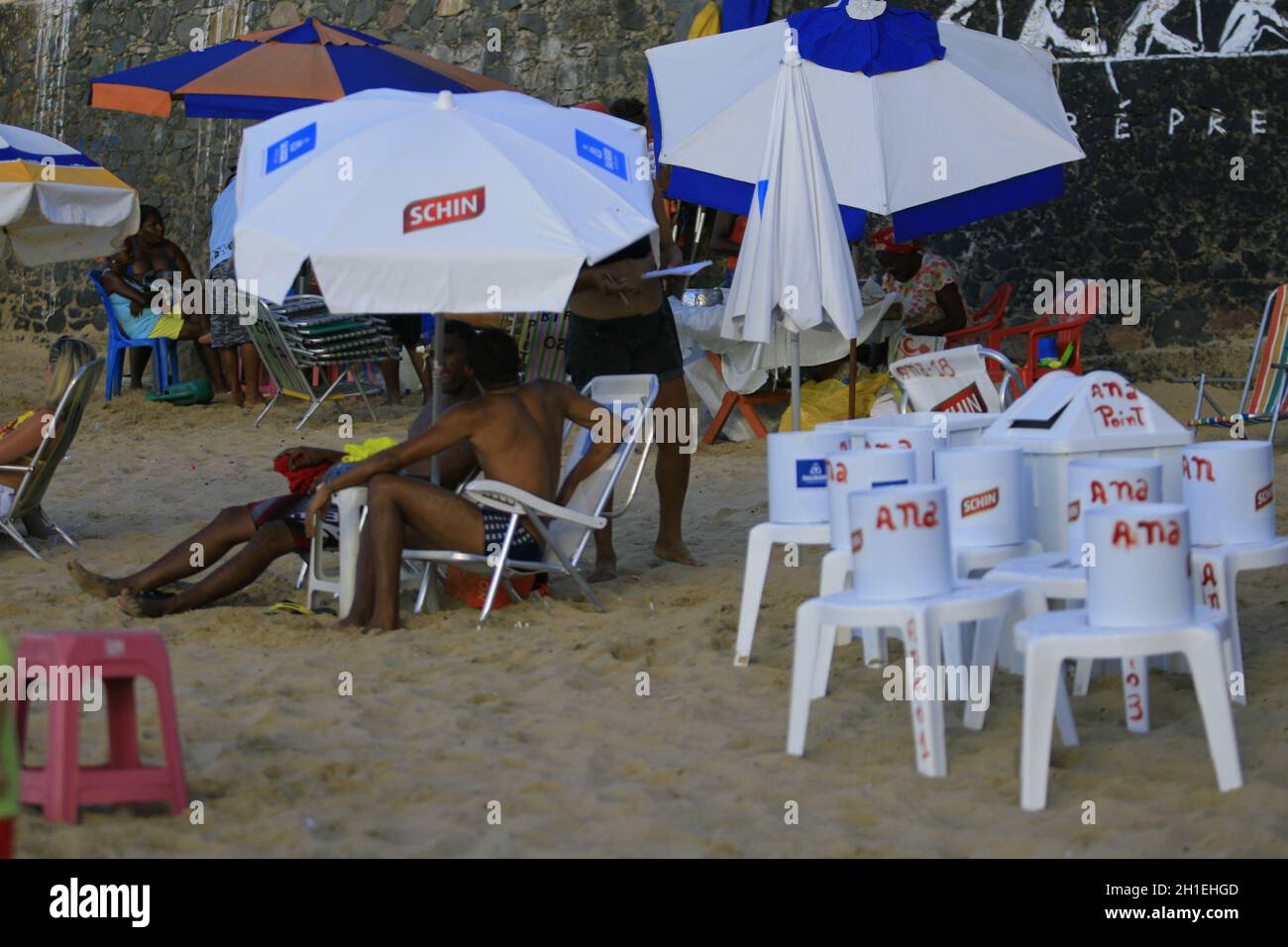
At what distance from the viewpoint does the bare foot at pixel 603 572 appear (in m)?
5.86

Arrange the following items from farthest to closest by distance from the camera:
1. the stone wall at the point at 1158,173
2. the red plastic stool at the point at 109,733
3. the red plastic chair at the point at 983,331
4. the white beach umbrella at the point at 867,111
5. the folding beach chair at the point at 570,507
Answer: the stone wall at the point at 1158,173 → the red plastic chair at the point at 983,331 → the white beach umbrella at the point at 867,111 → the folding beach chair at the point at 570,507 → the red plastic stool at the point at 109,733

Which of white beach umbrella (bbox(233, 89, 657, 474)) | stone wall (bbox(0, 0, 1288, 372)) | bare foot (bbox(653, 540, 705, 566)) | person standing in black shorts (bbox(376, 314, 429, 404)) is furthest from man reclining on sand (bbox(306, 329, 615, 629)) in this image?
stone wall (bbox(0, 0, 1288, 372))

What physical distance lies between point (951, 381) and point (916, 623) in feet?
10.00

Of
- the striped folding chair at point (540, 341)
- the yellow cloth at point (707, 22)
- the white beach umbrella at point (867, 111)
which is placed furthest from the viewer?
the yellow cloth at point (707, 22)

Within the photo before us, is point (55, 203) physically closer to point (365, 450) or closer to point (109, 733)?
point (365, 450)

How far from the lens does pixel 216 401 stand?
1118cm

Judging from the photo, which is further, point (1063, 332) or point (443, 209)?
point (1063, 332)

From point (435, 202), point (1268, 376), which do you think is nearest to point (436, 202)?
point (435, 202)

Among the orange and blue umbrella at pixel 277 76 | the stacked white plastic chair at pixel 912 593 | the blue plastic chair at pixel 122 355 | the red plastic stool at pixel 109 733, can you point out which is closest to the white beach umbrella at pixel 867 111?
the orange and blue umbrella at pixel 277 76

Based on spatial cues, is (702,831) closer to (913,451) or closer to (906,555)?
(906,555)

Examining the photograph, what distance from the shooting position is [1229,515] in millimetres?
3787

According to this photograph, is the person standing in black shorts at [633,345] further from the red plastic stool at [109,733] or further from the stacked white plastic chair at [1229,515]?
the red plastic stool at [109,733]

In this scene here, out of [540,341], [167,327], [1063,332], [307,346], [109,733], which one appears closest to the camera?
[109,733]

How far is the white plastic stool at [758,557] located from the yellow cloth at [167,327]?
7734 mm
